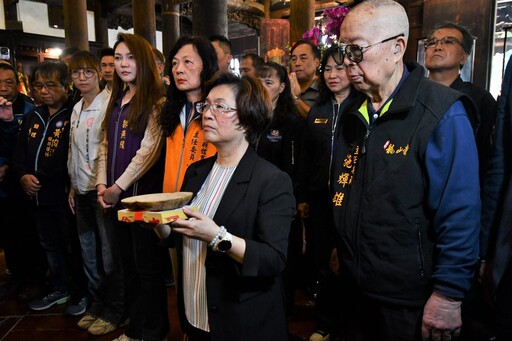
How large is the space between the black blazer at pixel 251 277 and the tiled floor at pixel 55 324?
4.32 feet

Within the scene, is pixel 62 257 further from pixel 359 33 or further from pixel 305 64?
pixel 359 33

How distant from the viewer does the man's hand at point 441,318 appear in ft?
4.25

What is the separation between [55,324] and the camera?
2.89 m

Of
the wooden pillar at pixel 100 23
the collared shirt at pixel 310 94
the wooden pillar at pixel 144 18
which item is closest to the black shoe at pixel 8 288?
the collared shirt at pixel 310 94

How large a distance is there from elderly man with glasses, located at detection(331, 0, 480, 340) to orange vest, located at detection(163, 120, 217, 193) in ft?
2.95

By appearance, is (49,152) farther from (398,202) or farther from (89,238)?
(398,202)

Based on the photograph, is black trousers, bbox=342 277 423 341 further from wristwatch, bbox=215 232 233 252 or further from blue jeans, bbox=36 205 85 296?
blue jeans, bbox=36 205 85 296

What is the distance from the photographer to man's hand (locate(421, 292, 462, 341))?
1.29m

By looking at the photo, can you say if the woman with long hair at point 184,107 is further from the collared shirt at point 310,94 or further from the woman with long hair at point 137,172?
the collared shirt at point 310,94

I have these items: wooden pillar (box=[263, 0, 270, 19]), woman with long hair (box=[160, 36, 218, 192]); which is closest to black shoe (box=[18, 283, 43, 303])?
woman with long hair (box=[160, 36, 218, 192])

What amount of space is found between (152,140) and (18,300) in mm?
2156

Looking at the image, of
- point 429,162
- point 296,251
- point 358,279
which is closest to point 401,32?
point 429,162

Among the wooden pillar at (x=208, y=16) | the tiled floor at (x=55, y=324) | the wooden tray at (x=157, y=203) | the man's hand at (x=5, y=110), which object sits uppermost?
the wooden pillar at (x=208, y=16)

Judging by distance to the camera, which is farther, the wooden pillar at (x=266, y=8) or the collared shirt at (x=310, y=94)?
the wooden pillar at (x=266, y=8)
